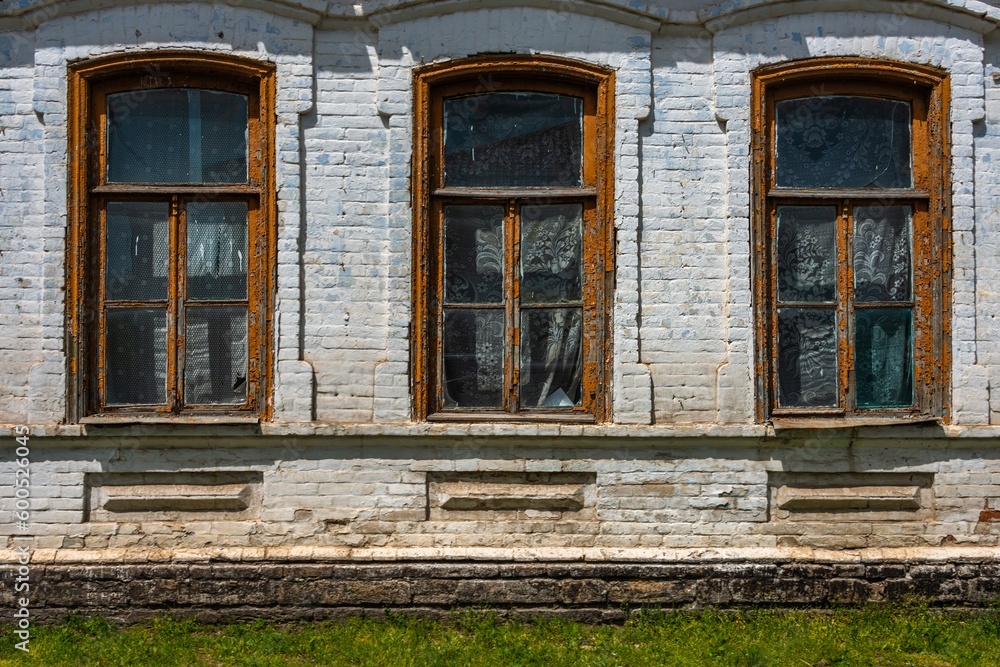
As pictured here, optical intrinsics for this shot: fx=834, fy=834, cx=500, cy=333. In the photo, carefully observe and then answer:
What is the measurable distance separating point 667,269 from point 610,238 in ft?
1.26

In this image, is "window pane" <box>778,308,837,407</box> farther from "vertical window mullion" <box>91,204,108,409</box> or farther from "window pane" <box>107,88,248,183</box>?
"vertical window mullion" <box>91,204,108,409</box>

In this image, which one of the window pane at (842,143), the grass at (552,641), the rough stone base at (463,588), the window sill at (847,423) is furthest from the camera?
the window pane at (842,143)

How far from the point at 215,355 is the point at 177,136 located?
1.32 metres

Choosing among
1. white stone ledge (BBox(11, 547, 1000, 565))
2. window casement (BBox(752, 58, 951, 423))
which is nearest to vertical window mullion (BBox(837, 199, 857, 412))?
window casement (BBox(752, 58, 951, 423))

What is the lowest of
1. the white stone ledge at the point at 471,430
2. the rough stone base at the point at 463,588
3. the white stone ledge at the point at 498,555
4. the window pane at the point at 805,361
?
the rough stone base at the point at 463,588

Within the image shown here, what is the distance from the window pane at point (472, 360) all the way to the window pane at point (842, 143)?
202 cm

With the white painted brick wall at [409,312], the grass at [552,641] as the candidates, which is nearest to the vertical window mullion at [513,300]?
the white painted brick wall at [409,312]

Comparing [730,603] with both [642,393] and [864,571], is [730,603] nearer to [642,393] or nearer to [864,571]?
[864,571]

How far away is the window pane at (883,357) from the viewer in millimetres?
5055

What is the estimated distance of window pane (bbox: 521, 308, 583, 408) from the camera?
501 centimetres

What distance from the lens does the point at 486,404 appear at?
5.01 meters

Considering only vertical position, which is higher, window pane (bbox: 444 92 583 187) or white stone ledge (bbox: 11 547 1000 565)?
window pane (bbox: 444 92 583 187)

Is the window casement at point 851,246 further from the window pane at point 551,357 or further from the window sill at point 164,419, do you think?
the window sill at point 164,419

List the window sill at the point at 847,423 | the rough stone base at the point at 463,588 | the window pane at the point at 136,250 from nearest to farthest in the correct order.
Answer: the rough stone base at the point at 463,588, the window sill at the point at 847,423, the window pane at the point at 136,250
